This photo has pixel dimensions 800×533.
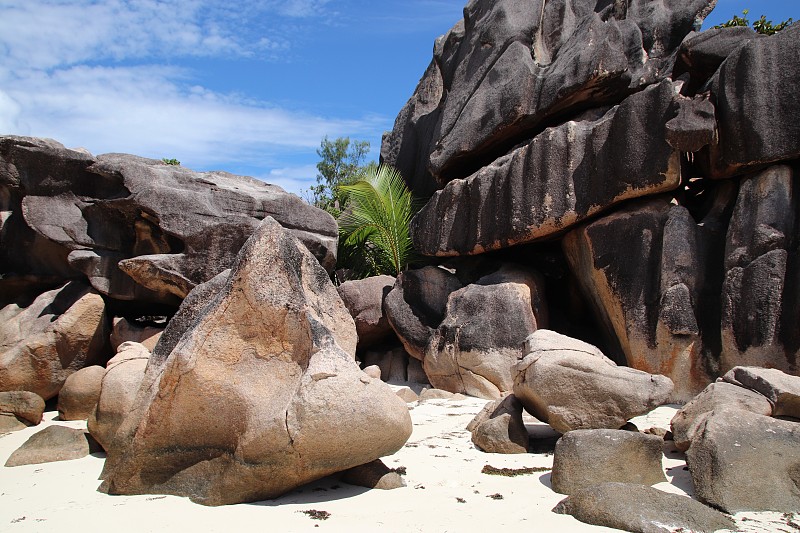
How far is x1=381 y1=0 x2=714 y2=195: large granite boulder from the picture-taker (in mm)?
8172

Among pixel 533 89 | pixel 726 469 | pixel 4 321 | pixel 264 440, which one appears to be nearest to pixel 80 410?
pixel 4 321

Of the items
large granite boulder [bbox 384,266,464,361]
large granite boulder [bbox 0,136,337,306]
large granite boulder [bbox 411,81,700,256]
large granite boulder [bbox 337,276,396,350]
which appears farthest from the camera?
large granite boulder [bbox 337,276,396,350]

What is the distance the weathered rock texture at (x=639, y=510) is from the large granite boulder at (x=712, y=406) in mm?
768

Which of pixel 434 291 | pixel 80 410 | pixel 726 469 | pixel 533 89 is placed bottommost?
pixel 80 410

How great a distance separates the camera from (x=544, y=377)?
471 cm

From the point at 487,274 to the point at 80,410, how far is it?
16.1ft

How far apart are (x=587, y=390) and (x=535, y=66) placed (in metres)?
5.61

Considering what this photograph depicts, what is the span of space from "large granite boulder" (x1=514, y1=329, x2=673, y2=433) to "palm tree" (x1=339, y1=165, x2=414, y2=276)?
5.60 m

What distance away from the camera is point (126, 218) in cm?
905

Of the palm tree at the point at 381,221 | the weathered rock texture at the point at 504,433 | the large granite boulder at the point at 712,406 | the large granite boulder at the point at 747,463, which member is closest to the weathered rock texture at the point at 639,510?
the large granite boulder at the point at 747,463

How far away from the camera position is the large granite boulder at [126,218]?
8.53 meters

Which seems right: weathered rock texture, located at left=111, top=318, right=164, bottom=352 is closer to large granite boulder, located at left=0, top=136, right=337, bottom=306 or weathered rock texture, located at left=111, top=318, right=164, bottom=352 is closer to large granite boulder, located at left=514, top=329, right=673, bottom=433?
large granite boulder, located at left=0, top=136, right=337, bottom=306

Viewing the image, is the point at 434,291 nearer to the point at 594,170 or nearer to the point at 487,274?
the point at 487,274

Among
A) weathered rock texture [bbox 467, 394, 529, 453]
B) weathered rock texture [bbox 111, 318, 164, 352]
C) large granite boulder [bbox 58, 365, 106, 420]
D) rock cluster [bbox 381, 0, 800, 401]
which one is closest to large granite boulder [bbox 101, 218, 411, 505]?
weathered rock texture [bbox 467, 394, 529, 453]
